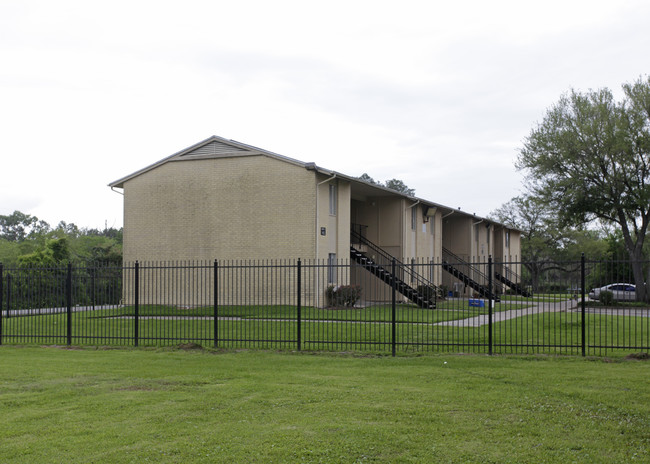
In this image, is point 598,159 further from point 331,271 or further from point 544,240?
point 544,240

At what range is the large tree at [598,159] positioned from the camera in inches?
1313

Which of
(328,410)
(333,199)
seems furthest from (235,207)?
(328,410)

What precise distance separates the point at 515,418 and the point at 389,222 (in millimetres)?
26437

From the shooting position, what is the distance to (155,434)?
7.26 meters

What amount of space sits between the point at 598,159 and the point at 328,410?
30131 millimetres

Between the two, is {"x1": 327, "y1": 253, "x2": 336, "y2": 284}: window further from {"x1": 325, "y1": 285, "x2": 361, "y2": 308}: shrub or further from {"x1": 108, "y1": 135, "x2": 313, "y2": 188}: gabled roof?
{"x1": 108, "y1": 135, "x2": 313, "y2": 188}: gabled roof

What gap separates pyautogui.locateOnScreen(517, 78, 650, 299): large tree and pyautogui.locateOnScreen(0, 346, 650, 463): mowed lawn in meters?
24.0

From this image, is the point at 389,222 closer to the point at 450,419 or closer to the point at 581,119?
the point at 581,119

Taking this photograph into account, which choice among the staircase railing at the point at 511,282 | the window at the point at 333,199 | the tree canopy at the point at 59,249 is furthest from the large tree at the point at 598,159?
the tree canopy at the point at 59,249

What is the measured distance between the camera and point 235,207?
2866cm

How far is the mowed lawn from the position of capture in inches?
259

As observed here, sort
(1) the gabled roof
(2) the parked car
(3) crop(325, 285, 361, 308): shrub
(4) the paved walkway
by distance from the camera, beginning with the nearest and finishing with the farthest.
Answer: (2) the parked car → (4) the paved walkway → (3) crop(325, 285, 361, 308): shrub → (1) the gabled roof

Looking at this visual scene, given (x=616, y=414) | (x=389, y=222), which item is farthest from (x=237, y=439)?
(x=389, y=222)

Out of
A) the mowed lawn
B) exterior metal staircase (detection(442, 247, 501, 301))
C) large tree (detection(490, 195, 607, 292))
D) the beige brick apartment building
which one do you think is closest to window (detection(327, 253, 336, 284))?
the beige brick apartment building
